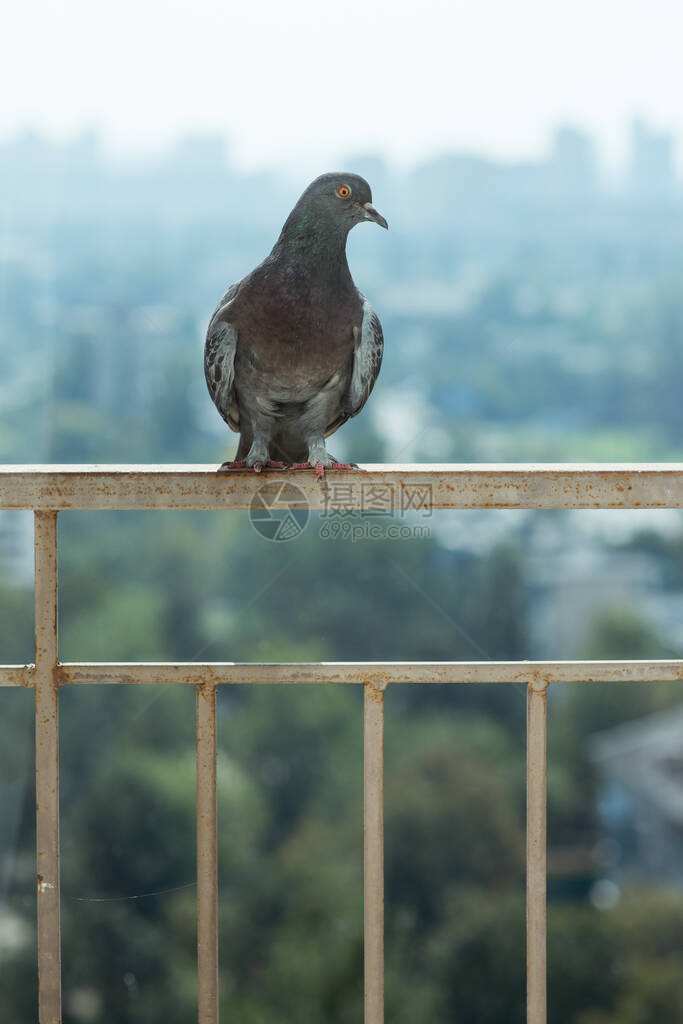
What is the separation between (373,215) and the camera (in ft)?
8.55

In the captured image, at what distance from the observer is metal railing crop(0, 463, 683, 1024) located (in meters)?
1.55

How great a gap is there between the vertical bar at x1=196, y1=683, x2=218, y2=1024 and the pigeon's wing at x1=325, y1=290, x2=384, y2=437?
128cm

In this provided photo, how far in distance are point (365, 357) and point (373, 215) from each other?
351mm

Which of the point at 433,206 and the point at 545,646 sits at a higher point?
the point at 433,206

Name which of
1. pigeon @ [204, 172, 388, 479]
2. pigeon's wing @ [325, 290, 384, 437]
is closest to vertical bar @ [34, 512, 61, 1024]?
pigeon @ [204, 172, 388, 479]

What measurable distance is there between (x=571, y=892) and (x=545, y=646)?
9186 mm

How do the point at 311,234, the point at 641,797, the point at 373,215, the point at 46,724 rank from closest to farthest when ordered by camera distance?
1. the point at 46,724
2. the point at 311,234
3. the point at 373,215
4. the point at 641,797

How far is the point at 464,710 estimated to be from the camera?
38281 millimetres

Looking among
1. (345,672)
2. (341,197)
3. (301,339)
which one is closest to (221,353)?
(301,339)

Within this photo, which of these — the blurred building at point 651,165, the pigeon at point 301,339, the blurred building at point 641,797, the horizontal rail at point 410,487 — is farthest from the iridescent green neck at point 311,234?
the blurred building at point 651,165

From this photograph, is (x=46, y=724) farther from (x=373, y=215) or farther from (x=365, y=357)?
(x=373, y=215)

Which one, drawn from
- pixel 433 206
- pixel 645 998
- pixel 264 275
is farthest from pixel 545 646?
pixel 264 275

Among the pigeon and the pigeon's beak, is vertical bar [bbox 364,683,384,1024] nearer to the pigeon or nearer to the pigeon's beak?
the pigeon

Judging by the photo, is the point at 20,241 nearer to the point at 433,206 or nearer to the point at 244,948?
the point at 433,206
